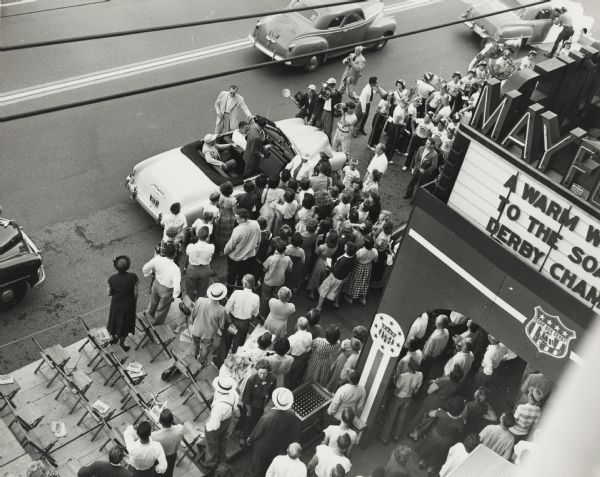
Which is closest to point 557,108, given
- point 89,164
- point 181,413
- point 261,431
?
point 261,431

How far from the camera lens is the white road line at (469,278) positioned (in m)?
7.73

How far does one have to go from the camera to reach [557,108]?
925cm

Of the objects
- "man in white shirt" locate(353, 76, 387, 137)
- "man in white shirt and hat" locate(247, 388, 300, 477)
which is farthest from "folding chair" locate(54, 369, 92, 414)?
"man in white shirt" locate(353, 76, 387, 137)

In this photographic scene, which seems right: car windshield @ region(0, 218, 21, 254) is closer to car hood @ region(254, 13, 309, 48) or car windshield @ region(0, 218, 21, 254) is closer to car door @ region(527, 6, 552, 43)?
car hood @ region(254, 13, 309, 48)

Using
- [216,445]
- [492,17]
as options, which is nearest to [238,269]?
[216,445]

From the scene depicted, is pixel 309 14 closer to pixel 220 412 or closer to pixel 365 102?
pixel 365 102

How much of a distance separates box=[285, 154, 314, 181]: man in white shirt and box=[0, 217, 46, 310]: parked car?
15.4 ft

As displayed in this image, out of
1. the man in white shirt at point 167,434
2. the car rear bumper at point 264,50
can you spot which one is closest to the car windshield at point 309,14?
the car rear bumper at point 264,50

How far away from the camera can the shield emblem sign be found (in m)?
7.39

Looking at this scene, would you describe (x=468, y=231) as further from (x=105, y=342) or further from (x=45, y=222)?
(x=45, y=222)

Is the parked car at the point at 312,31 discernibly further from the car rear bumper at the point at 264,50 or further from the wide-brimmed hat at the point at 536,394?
the wide-brimmed hat at the point at 536,394

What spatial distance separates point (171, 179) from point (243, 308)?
11.8ft

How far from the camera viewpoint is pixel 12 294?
1060 cm

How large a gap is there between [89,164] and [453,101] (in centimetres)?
841
